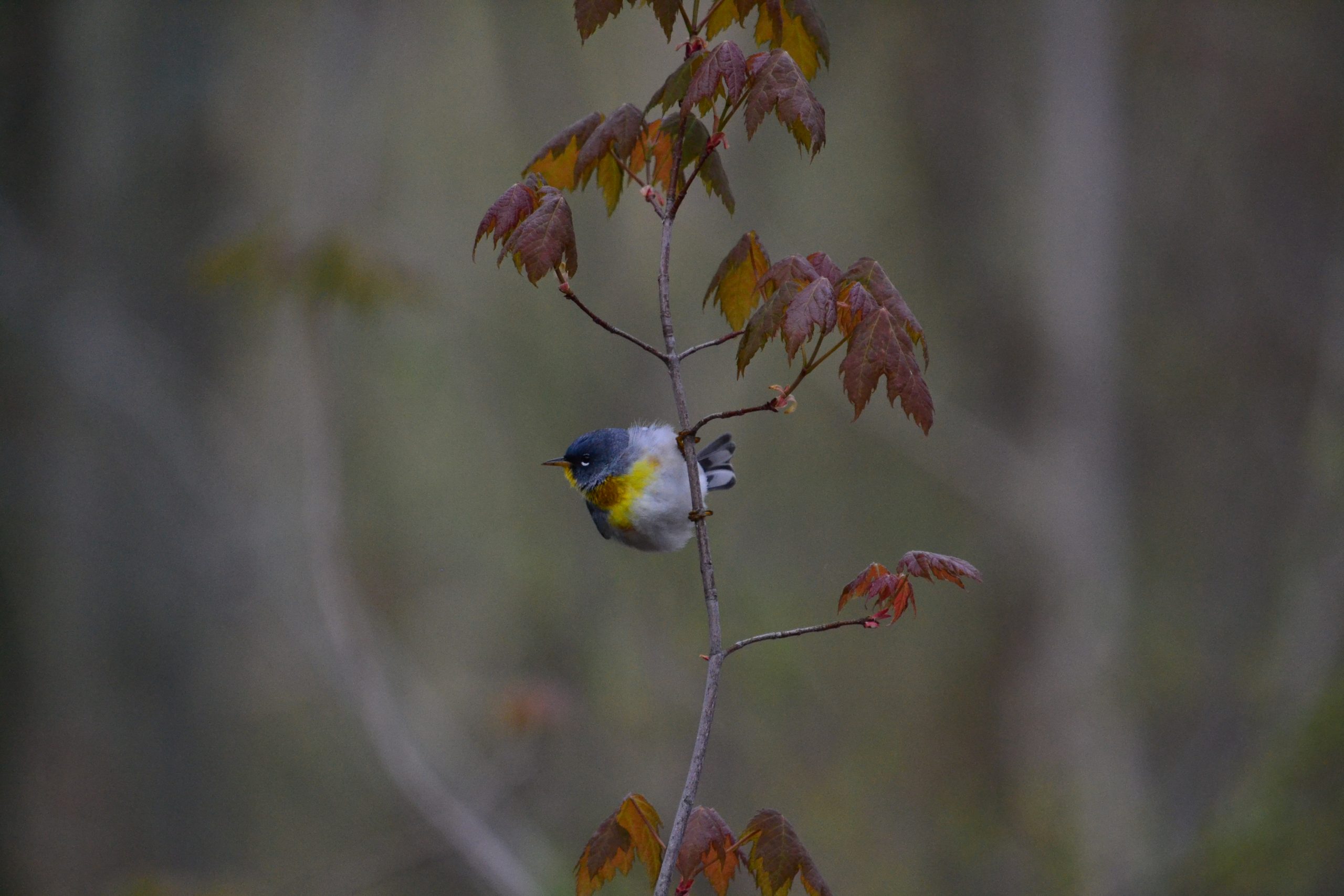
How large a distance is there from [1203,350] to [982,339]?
114cm

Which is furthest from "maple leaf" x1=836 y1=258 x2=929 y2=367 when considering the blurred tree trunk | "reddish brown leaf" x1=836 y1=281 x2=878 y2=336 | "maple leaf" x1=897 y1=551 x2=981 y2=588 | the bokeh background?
the blurred tree trunk

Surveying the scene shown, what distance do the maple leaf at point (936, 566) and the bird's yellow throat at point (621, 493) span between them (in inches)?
28.3

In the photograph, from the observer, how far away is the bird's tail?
6.74 ft

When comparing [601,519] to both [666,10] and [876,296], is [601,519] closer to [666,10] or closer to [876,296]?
[876,296]

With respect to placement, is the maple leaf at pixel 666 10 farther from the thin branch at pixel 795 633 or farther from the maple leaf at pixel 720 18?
the thin branch at pixel 795 633

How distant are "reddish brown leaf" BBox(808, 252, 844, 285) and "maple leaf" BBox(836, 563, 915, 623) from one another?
399mm

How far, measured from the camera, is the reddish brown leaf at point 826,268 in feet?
4.33

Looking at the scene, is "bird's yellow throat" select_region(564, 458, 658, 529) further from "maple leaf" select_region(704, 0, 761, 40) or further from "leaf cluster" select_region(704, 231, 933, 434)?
"maple leaf" select_region(704, 0, 761, 40)

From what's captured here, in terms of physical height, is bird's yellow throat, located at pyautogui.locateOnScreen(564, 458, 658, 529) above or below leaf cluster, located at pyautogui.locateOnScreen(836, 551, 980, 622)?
above

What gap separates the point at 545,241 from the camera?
1201 mm

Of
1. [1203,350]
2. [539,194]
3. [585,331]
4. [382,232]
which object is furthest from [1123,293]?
[539,194]

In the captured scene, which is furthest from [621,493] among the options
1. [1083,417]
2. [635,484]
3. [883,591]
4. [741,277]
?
[1083,417]

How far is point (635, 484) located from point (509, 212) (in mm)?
805

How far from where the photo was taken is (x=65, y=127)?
4.64 m
